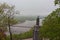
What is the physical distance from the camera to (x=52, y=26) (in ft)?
14.0

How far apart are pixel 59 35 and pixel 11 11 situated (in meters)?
2.86

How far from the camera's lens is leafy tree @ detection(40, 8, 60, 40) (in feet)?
13.6

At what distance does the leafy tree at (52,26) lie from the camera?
4.15 meters

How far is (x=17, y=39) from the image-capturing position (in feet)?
20.8

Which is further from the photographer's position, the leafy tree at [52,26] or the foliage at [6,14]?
the foliage at [6,14]

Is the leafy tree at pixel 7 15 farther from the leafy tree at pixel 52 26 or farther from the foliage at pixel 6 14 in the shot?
the leafy tree at pixel 52 26

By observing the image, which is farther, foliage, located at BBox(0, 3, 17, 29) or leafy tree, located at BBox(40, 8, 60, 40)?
foliage, located at BBox(0, 3, 17, 29)

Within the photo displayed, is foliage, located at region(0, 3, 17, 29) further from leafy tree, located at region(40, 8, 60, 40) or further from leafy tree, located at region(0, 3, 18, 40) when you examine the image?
leafy tree, located at region(40, 8, 60, 40)

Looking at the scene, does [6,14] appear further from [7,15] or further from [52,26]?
[52,26]

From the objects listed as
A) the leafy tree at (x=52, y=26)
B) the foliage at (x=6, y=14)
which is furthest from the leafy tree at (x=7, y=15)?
the leafy tree at (x=52, y=26)

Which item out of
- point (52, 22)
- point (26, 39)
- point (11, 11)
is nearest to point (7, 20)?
point (11, 11)

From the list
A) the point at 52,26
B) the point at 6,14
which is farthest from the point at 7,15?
the point at 52,26

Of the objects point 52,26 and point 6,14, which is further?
point 6,14

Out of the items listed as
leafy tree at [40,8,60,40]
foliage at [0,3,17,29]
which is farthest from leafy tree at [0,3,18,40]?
leafy tree at [40,8,60,40]
